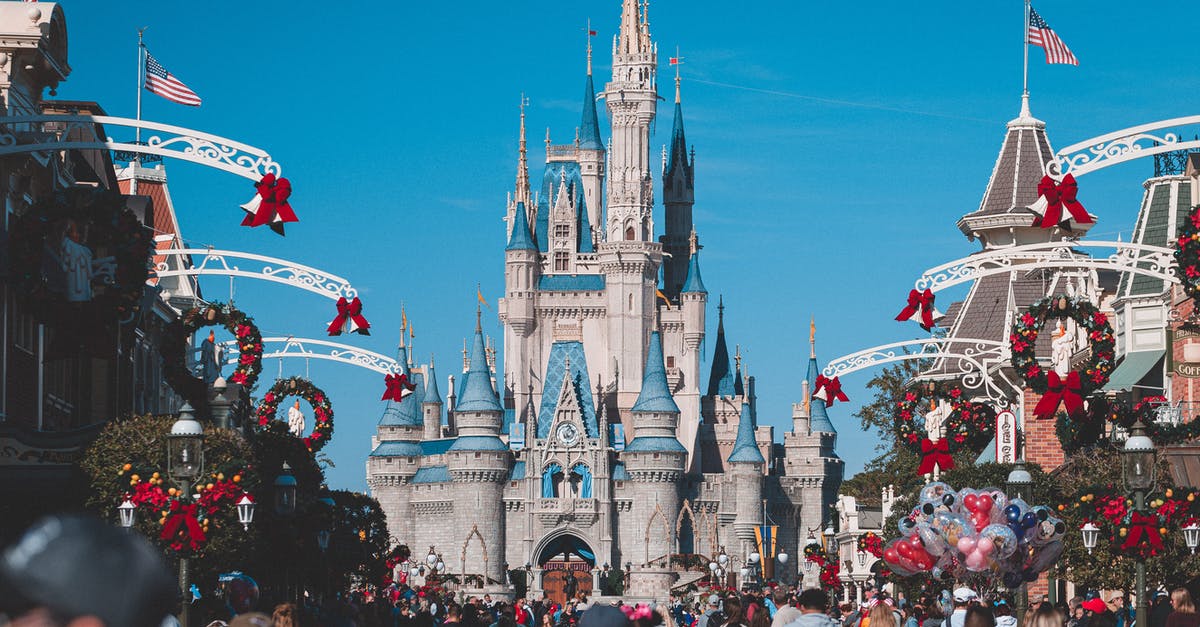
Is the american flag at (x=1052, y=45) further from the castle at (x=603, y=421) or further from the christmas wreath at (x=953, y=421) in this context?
the castle at (x=603, y=421)

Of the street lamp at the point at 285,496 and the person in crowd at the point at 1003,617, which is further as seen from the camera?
the street lamp at the point at 285,496

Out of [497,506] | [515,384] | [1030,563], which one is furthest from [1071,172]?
[515,384]

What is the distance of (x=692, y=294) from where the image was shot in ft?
440

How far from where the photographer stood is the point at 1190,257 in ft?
64.8

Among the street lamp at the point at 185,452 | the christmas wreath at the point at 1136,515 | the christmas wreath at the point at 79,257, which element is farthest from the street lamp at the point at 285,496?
the christmas wreath at the point at 1136,515

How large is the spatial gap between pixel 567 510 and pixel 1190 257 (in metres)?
104

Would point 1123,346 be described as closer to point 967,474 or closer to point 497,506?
point 967,474

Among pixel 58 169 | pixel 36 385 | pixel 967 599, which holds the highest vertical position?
pixel 58 169

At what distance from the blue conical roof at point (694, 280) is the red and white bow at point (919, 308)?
348 feet

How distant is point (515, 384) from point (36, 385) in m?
104

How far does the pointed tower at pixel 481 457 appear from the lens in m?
122

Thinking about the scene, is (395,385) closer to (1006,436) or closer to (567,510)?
(1006,436)

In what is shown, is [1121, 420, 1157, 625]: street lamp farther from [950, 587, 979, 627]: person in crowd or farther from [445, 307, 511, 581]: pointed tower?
[445, 307, 511, 581]: pointed tower

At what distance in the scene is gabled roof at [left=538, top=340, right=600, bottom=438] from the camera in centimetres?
12594
